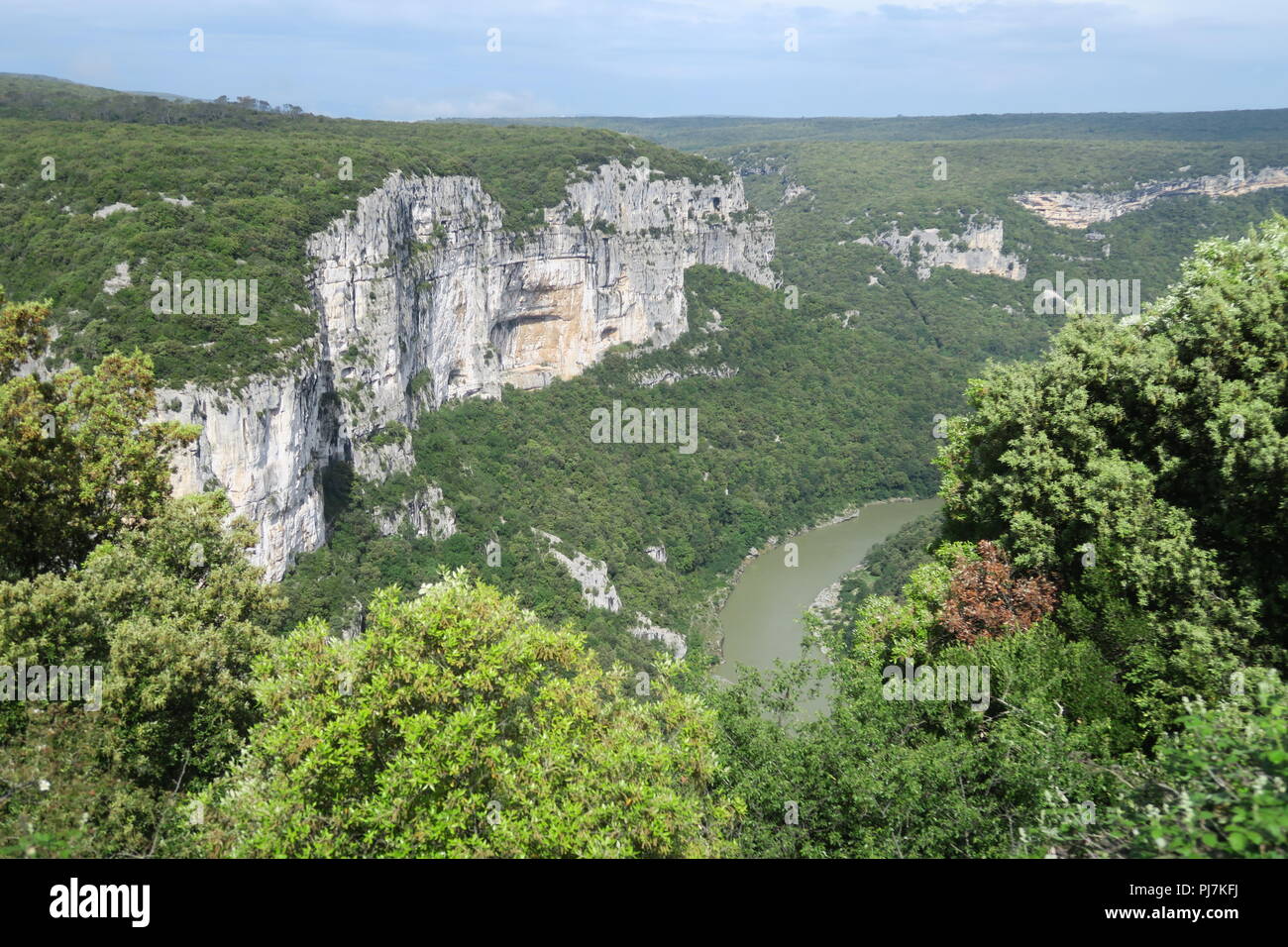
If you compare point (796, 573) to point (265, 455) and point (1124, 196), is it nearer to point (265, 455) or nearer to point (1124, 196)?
point (265, 455)

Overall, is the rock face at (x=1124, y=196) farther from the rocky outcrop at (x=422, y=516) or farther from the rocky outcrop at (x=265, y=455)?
the rocky outcrop at (x=265, y=455)

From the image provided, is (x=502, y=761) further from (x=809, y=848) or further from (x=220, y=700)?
(x=220, y=700)

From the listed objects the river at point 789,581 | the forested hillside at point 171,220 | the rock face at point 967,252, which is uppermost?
the rock face at point 967,252

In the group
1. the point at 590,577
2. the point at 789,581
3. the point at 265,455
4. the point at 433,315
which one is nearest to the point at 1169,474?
the point at 265,455

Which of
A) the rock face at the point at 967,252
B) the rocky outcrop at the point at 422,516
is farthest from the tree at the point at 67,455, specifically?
the rock face at the point at 967,252

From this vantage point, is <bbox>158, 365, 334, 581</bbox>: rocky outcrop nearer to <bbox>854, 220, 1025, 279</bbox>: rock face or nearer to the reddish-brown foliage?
the reddish-brown foliage

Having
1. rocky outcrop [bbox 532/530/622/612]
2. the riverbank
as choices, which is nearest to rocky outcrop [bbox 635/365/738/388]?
the riverbank
